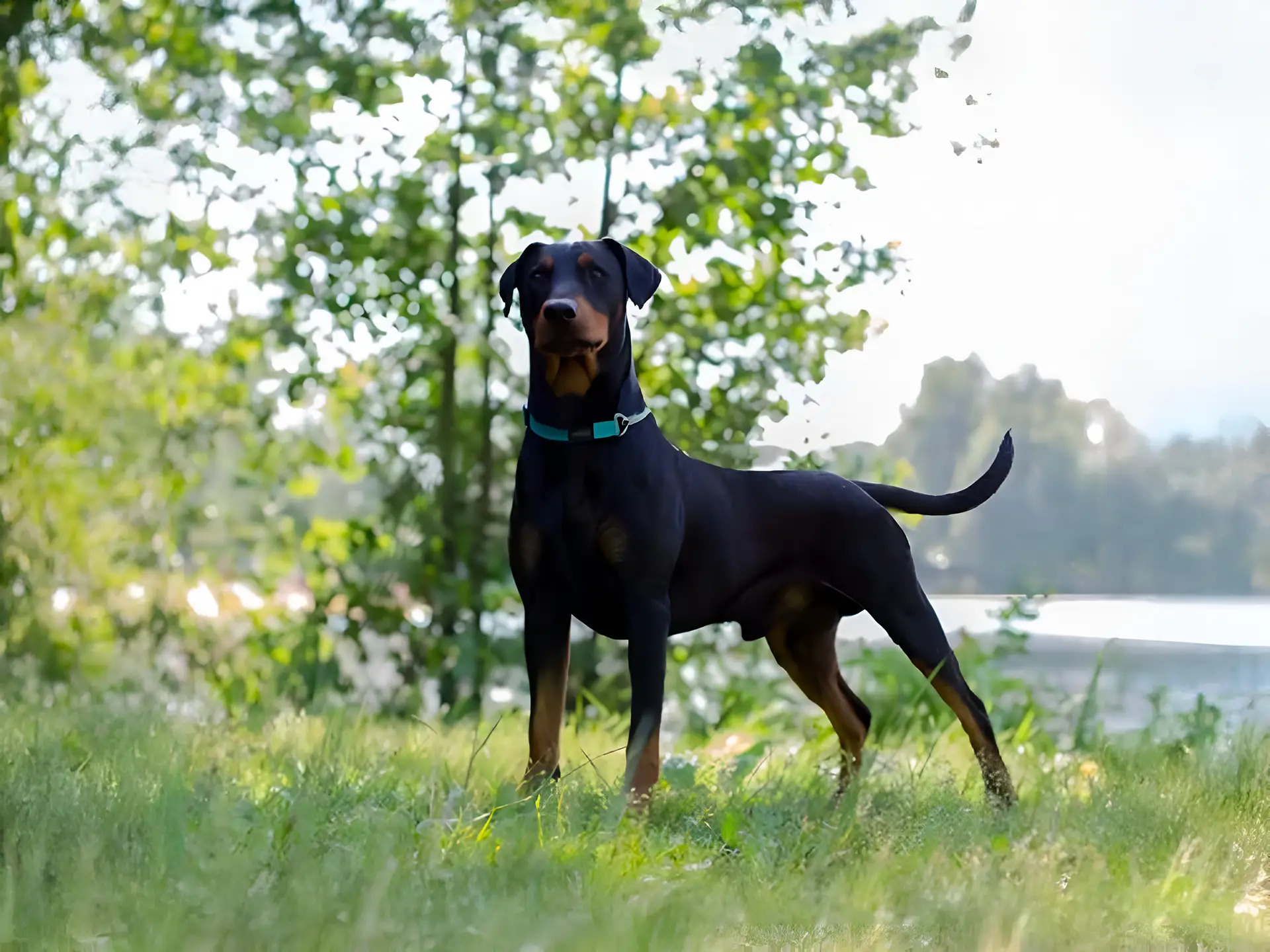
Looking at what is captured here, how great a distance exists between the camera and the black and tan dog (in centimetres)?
314

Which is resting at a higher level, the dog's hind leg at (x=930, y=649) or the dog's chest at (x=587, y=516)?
the dog's chest at (x=587, y=516)

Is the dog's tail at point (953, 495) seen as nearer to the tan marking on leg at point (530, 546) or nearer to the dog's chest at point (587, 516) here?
the dog's chest at point (587, 516)

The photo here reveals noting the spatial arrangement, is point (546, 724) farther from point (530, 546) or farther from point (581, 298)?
point (581, 298)

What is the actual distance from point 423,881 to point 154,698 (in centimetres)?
273

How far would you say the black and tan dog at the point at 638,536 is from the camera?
3.14 metres

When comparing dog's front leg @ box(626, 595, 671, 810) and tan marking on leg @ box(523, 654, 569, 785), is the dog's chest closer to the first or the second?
dog's front leg @ box(626, 595, 671, 810)

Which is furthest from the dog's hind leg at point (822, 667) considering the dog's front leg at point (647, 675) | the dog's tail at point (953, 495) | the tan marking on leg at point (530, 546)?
the tan marking on leg at point (530, 546)

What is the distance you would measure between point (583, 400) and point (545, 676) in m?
0.74

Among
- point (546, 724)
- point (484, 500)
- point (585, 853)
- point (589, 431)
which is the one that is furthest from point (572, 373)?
point (484, 500)

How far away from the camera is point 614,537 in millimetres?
3137

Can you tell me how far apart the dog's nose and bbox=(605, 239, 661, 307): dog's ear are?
29 centimetres

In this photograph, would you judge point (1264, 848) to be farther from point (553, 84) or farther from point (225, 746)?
point (553, 84)

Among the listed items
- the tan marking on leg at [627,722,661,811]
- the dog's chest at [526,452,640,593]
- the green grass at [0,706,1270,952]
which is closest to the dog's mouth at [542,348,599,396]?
the dog's chest at [526,452,640,593]

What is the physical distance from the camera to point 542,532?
10.4 feet
